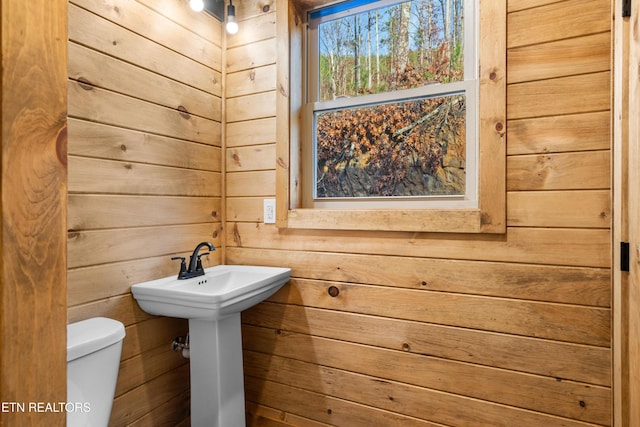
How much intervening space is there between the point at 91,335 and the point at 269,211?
0.90m

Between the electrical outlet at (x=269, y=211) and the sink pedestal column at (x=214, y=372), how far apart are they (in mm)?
499

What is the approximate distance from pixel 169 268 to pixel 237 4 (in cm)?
140

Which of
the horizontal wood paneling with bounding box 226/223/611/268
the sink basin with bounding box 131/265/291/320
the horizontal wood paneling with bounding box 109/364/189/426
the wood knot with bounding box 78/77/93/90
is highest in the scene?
the wood knot with bounding box 78/77/93/90

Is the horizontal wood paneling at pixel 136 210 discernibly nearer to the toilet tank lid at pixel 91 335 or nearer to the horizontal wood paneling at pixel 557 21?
the toilet tank lid at pixel 91 335

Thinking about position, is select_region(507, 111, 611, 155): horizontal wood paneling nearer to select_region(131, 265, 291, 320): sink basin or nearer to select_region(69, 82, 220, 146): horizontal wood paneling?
select_region(131, 265, 291, 320): sink basin

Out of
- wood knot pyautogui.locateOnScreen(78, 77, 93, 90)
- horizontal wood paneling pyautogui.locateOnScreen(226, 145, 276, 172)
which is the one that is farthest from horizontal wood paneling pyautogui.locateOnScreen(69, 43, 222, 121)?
horizontal wood paneling pyautogui.locateOnScreen(226, 145, 276, 172)

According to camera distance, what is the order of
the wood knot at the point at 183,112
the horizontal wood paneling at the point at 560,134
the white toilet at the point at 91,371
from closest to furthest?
the white toilet at the point at 91,371, the horizontal wood paneling at the point at 560,134, the wood knot at the point at 183,112

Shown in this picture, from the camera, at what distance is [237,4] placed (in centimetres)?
194

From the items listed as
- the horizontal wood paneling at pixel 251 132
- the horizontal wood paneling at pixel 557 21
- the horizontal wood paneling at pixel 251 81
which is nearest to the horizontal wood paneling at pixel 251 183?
the horizontal wood paneling at pixel 251 132

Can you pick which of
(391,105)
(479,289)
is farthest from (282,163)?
(479,289)

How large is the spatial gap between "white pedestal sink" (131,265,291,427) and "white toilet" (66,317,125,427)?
0.68ft

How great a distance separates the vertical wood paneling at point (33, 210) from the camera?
50 centimetres

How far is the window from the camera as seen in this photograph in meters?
1.56

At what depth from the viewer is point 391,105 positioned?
1691mm
